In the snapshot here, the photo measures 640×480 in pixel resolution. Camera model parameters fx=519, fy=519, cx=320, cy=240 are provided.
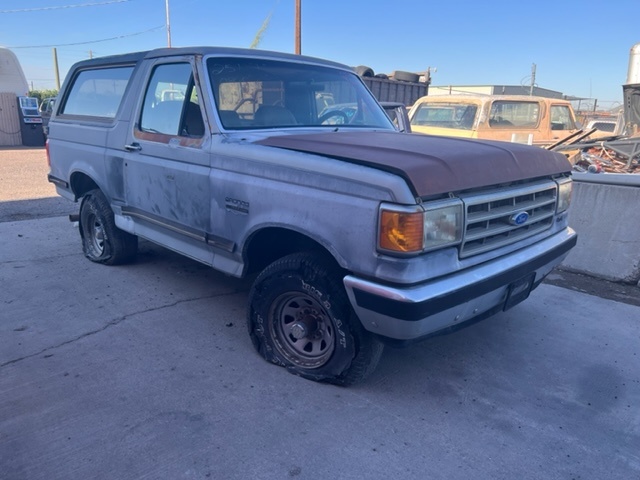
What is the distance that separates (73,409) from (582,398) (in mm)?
3007

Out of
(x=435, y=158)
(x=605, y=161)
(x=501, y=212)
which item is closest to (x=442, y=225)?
(x=435, y=158)

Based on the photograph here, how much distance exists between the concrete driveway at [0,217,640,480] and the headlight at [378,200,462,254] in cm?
103

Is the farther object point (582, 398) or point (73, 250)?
point (73, 250)

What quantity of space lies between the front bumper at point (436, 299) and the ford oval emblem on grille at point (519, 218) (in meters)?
0.20

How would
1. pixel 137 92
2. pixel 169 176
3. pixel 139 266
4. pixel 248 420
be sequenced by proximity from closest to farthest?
pixel 248 420
pixel 169 176
pixel 137 92
pixel 139 266

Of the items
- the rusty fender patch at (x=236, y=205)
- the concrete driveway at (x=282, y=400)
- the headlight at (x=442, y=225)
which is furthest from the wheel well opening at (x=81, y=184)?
the headlight at (x=442, y=225)

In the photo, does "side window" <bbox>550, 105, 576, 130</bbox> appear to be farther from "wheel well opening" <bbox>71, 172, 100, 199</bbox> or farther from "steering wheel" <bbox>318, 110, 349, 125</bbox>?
"wheel well opening" <bbox>71, 172, 100, 199</bbox>

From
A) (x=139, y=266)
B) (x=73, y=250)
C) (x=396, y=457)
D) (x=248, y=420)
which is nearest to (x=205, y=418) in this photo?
(x=248, y=420)

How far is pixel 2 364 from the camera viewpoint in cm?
336

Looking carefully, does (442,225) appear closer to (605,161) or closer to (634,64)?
(605,161)

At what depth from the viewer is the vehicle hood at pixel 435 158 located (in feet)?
8.64

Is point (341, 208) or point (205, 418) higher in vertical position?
point (341, 208)

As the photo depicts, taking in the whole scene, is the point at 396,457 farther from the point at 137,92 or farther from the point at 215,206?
the point at 137,92

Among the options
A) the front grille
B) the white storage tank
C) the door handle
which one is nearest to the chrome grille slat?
the front grille
